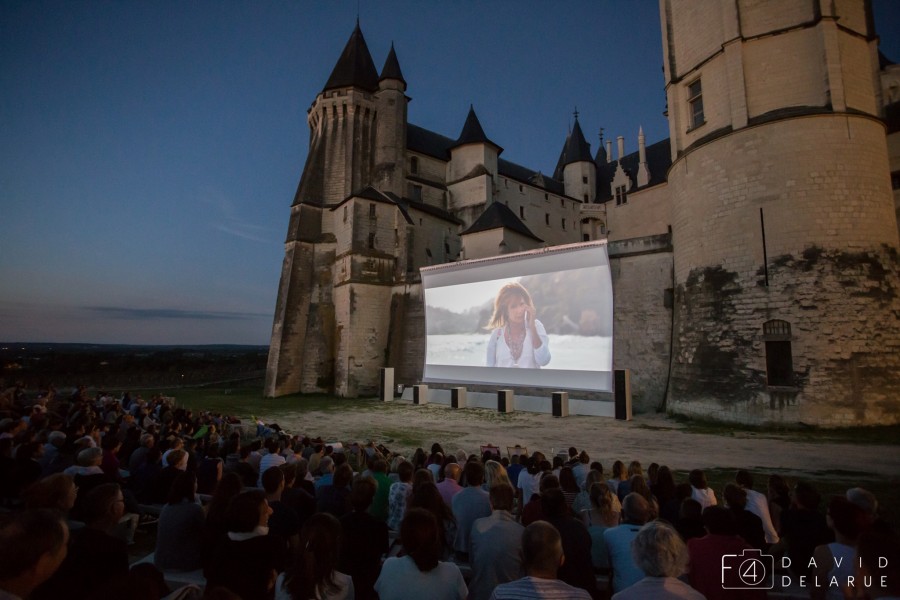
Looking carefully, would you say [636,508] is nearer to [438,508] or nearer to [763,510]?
[438,508]

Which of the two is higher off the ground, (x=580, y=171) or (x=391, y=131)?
(x=580, y=171)

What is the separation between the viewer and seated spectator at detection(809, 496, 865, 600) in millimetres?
2627

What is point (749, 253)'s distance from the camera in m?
13.5

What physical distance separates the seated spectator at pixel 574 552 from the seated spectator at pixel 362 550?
1.22 m

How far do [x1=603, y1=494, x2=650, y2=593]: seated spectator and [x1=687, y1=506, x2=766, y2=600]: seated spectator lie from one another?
361 millimetres

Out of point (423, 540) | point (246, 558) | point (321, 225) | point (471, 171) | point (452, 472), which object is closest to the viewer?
point (423, 540)

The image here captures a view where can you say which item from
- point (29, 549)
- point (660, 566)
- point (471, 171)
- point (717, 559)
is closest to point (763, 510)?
point (717, 559)

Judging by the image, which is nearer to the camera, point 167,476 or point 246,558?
point 246,558

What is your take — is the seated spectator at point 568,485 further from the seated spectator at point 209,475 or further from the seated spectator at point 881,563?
the seated spectator at point 209,475

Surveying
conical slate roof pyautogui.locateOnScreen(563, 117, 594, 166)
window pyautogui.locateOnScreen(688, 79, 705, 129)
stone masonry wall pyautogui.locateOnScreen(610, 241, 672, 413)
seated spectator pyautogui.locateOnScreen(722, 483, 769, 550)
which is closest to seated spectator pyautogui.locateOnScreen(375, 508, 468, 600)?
seated spectator pyautogui.locateOnScreen(722, 483, 769, 550)

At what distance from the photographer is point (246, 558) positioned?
8.08 ft

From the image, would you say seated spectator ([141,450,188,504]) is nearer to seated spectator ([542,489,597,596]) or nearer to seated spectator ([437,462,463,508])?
seated spectator ([437,462,463,508])

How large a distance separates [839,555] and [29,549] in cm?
429

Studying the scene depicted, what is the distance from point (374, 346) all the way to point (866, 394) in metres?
21.5
